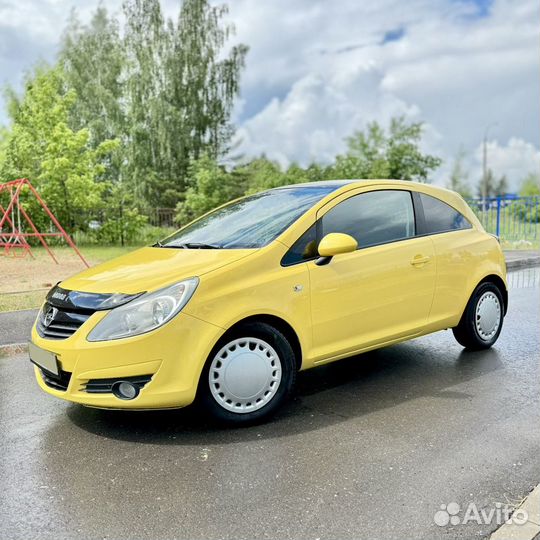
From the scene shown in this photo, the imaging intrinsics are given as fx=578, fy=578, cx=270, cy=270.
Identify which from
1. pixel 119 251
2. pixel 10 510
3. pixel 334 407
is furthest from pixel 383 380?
pixel 119 251

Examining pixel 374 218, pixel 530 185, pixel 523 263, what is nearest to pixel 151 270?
pixel 374 218

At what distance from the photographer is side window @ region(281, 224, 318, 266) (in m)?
3.96

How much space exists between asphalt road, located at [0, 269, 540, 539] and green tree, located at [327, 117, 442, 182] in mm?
23990

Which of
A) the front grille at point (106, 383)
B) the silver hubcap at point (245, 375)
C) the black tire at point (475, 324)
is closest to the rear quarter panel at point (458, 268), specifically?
the black tire at point (475, 324)

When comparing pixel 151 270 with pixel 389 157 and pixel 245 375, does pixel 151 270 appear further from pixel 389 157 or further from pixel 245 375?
pixel 389 157

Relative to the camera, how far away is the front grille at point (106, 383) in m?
3.45

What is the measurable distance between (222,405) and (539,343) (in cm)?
379

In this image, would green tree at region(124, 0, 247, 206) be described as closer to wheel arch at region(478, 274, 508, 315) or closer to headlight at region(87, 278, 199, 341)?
wheel arch at region(478, 274, 508, 315)

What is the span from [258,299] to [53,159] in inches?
657

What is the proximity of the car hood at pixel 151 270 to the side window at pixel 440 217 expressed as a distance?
1886 mm

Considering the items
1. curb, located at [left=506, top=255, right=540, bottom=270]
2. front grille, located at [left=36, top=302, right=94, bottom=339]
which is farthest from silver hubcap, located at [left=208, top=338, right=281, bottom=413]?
curb, located at [left=506, top=255, right=540, bottom=270]

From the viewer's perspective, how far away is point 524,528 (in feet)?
8.33

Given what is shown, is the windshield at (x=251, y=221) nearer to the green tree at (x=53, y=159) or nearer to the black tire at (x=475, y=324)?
the black tire at (x=475, y=324)

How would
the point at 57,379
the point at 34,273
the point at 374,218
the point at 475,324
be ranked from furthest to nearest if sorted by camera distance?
the point at 34,273, the point at 475,324, the point at 374,218, the point at 57,379
